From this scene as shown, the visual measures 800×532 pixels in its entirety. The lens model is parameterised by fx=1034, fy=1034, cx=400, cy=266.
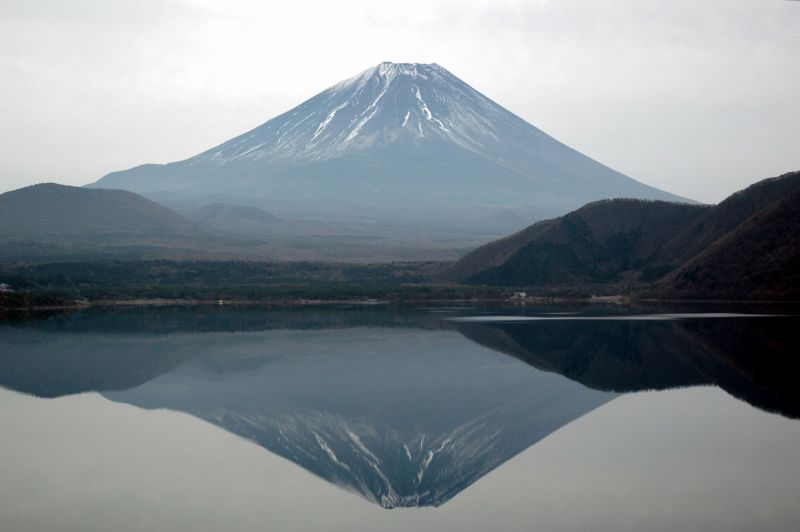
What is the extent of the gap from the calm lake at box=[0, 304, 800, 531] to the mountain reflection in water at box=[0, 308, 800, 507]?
3.1 inches

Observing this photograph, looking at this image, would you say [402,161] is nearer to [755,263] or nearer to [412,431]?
[755,263]

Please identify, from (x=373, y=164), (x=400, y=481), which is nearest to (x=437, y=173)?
(x=373, y=164)

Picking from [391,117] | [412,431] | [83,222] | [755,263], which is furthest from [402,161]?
[412,431]

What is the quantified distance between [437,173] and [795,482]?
448ft

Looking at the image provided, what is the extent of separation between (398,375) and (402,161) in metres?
129

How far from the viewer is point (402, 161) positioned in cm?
15038

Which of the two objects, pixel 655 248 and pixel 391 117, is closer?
pixel 655 248

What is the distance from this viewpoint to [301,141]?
15562 centimetres

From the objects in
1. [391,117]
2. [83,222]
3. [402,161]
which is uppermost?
[391,117]

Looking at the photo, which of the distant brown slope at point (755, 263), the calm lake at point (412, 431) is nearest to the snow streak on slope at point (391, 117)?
the distant brown slope at point (755, 263)

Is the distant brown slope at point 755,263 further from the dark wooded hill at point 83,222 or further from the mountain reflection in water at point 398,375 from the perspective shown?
the dark wooded hill at point 83,222

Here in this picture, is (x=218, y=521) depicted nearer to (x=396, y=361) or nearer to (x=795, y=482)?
(x=795, y=482)

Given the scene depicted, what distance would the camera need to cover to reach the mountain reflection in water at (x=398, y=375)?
49.0ft

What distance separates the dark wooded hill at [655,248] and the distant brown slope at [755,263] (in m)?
0.04
